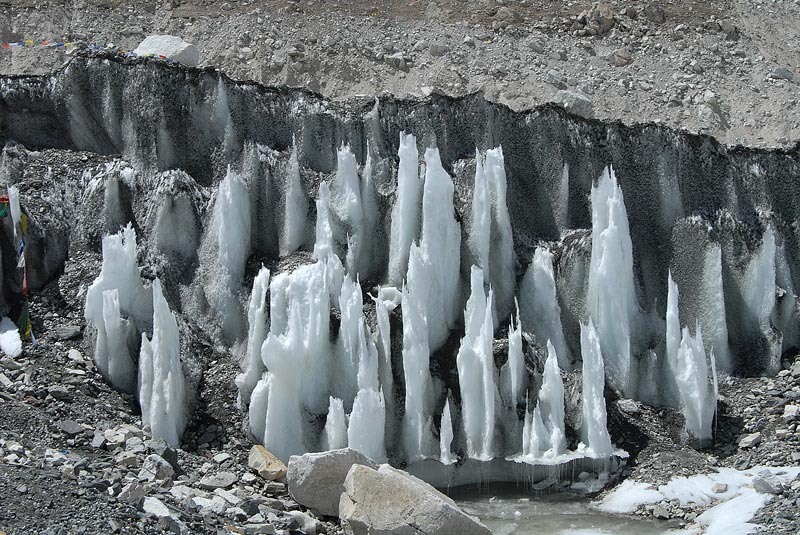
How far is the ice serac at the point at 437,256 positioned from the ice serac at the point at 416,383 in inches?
26.2

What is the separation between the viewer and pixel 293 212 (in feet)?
91.5

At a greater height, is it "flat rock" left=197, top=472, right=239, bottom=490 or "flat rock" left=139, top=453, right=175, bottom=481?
"flat rock" left=139, top=453, right=175, bottom=481

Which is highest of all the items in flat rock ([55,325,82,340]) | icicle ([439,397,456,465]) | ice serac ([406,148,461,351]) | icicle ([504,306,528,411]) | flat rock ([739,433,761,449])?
ice serac ([406,148,461,351])

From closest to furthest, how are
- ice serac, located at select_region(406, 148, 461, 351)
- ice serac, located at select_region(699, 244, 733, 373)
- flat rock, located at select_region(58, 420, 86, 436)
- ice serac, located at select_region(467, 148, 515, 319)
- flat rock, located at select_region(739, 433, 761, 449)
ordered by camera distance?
flat rock, located at select_region(58, 420, 86, 436) < flat rock, located at select_region(739, 433, 761, 449) < ice serac, located at select_region(406, 148, 461, 351) < ice serac, located at select_region(467, 148, 515, 319) < ice serac, located at select_region(699, 244, 733, 373)

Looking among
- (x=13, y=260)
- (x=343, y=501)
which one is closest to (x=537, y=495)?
(x=343, y=501)

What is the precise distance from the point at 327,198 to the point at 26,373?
811 centimetres

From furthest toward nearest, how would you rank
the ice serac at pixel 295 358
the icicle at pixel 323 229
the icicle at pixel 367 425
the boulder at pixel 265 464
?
the icicle at pixel 323 229 → the ice serac at pixel 295 358 → the icicle at pixel 367 425 → the boulder at pixel 265 464

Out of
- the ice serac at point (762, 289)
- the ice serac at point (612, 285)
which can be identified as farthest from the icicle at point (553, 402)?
the ice serac at point (762, 289)

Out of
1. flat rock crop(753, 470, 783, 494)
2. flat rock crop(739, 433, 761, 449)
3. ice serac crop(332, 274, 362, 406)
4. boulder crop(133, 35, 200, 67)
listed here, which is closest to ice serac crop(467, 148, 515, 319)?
ice serac crop(332, 274, 362, 406)

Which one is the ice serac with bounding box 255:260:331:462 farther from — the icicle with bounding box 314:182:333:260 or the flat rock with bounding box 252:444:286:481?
the flat rock with bounding box 252:444:286:481

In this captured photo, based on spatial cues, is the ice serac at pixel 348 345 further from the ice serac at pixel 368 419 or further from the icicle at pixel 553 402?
the icicle at pixel 553 402

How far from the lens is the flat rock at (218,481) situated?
22.4 meters

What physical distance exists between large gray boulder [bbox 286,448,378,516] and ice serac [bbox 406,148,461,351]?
4.91 m

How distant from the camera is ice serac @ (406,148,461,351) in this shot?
26438 millimetres
